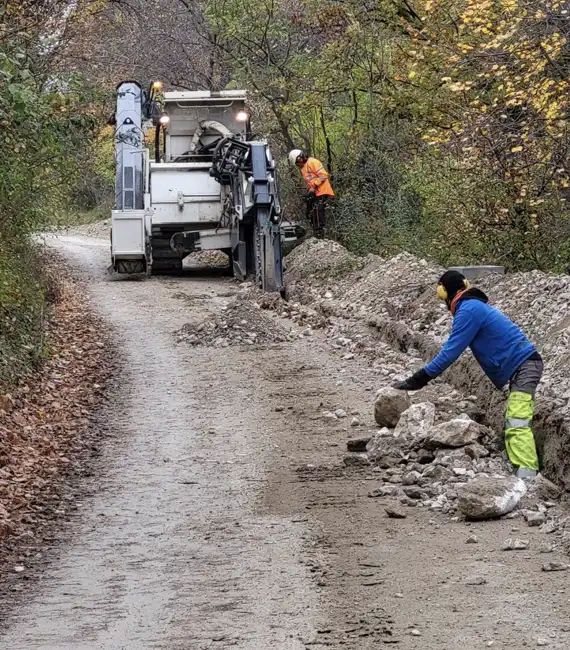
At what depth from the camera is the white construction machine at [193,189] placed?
Result: 793 inches

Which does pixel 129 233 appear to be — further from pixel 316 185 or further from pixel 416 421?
pixel 416 421

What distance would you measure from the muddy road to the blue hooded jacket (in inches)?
45.3

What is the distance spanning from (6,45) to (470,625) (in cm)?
806

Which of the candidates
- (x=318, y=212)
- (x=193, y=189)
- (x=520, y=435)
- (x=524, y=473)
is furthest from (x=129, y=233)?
(x=524, y=473)

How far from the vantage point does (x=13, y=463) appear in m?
9.45

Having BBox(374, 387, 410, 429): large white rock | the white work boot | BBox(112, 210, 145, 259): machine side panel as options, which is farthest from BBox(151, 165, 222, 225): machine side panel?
the white work boot

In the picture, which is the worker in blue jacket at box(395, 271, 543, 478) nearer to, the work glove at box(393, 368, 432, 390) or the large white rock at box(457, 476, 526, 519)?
the work glove at box(393, 368, 432, 390)

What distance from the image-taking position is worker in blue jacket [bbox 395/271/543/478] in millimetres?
8461

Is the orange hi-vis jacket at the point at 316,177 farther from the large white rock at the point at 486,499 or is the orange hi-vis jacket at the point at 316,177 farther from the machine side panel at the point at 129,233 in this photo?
the large white rock at the point at 486,499

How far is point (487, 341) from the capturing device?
8.84 metres

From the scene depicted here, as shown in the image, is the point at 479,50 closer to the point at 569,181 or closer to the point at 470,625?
the point at 569,181

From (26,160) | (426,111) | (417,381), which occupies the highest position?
(426,111)

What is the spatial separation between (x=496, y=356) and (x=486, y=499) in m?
1.65

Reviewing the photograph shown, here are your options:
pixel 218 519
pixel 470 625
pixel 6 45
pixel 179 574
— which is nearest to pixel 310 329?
pixel 6 45
